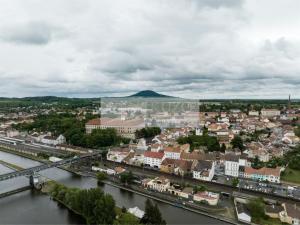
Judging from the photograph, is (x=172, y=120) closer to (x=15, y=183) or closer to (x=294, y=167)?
(x=294, y=167)

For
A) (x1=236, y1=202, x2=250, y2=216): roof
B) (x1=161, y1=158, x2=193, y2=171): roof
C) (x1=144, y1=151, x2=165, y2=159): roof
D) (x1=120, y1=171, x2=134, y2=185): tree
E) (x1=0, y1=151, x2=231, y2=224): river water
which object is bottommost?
(x1=0, y1=151, x2=231, y2=224): river water

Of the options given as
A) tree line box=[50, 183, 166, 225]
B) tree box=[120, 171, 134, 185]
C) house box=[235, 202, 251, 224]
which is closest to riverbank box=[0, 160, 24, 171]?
tree box=[120, 171, 134, 185]

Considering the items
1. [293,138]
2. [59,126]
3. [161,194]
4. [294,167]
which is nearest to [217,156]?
[294,167]

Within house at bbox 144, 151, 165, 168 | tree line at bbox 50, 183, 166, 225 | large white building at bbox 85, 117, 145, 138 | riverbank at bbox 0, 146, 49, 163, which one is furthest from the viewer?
large white building at bbox 85, 117, 145, 138

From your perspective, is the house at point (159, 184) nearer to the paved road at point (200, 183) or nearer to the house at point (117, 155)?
the paved road at point (200, 183)

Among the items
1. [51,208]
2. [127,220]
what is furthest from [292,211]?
[51,208]

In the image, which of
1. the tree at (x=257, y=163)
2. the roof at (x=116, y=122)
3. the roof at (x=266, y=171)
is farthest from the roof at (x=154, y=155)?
the roof at (x=116, y=122)

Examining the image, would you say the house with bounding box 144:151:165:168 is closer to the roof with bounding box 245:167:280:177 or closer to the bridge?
the bridge
